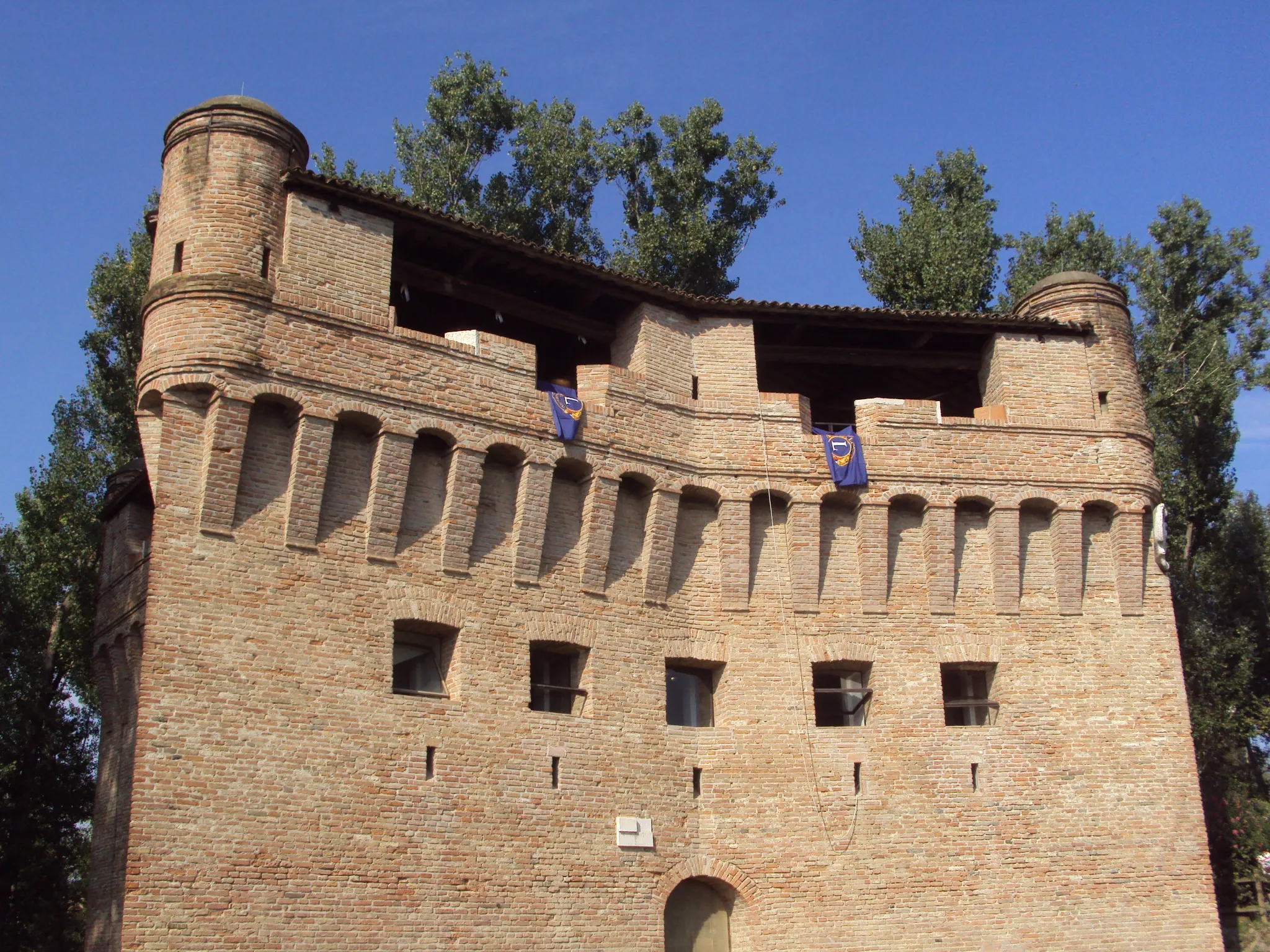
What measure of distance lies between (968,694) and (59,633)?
15917 millimetres

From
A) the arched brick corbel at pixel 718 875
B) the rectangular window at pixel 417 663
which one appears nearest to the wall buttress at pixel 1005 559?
the arched brick corbel at pixel 718 875

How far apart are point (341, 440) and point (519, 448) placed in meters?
2.44

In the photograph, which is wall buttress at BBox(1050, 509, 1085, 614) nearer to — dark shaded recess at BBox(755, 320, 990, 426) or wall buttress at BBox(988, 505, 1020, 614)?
wall buttress at BBox(988, 505, 1020, 614)

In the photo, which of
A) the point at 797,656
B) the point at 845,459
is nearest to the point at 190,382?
the point at 797,656

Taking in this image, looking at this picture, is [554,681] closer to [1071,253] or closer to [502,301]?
[502,301]

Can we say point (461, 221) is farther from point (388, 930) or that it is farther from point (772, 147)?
point (772, 147)

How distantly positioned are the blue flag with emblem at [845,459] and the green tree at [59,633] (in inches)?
483

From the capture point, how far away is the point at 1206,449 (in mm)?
27312

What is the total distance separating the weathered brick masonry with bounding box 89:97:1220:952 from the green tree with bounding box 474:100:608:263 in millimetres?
9656

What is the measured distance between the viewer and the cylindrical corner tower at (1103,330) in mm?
20156

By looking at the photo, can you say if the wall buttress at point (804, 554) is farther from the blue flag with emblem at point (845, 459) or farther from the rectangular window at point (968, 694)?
the rectangular window at point (968, 694)

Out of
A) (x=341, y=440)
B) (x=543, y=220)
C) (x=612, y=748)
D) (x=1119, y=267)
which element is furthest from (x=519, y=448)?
(x=1119, y=267)

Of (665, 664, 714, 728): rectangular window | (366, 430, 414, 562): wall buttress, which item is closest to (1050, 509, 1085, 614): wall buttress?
(665, 664, 714, 728): rectangular window

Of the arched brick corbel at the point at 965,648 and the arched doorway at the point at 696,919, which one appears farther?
the arched brick corbel at the point at 965,648
